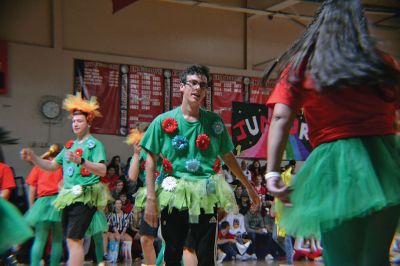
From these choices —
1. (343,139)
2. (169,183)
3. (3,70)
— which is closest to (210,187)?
(169,183)

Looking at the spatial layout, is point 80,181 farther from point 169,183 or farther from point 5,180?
point 169,183

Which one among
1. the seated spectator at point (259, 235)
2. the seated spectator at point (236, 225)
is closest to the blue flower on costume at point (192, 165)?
the seated spectator at point (236, 225)

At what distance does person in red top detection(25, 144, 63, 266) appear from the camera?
692 cm

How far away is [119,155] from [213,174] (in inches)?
350

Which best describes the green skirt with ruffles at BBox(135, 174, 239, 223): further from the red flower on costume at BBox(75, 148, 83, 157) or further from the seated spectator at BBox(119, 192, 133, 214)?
the seated spectator at BBox(119, 192, 133, 214)

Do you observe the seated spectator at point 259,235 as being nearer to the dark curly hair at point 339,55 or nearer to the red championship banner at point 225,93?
the red championship banner at point 225,93

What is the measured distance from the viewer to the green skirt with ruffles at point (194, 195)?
4.37 meters

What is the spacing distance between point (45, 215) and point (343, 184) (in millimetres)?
5536

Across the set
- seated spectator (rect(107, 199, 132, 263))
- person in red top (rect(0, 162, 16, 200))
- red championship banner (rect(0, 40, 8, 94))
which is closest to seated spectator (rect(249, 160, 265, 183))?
seated spectator (rect(107, 199, 132, 263))

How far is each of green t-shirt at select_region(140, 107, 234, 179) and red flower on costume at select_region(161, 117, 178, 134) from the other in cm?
1

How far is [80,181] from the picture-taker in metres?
6.20

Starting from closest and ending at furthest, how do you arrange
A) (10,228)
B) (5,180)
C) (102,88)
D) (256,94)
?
(10,228)
(5,180)
(102,88)
(256,94)

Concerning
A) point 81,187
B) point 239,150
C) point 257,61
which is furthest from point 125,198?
point 257,61

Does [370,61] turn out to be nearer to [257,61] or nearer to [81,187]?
[81,187]
